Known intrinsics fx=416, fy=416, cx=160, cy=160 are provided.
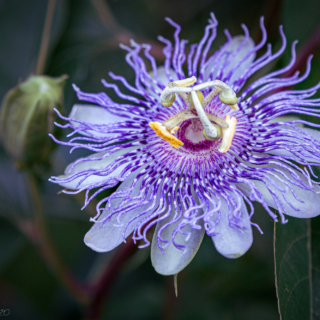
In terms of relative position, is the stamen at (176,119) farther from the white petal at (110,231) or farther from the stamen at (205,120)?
the white petal at (110,231)

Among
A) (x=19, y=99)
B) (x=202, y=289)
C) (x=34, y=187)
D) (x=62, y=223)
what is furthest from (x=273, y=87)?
(x=62, y=223)

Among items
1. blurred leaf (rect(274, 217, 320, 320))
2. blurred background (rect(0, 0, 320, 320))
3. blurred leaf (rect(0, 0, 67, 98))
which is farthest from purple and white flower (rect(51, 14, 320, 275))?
blurred leaf (rect(0, 0, 67, 98))

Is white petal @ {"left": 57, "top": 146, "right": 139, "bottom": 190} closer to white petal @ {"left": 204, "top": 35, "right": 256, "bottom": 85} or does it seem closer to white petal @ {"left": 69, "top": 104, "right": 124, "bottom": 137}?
white petal @ {"left": 69, "top": 104, "right": 124, "bottom": 137}

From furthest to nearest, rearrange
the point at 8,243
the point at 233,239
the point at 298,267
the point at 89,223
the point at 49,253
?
the point at 8,243
the point at 89,223
the point at 49,253
the point at 298,267
the point at 233,239

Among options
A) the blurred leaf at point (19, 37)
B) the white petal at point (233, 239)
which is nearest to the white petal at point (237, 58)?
the white petal at point (233, 239)

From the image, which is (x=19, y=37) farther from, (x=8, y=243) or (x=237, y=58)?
(x=237, y=58)

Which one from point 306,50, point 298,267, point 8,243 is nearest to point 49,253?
point 8,243
